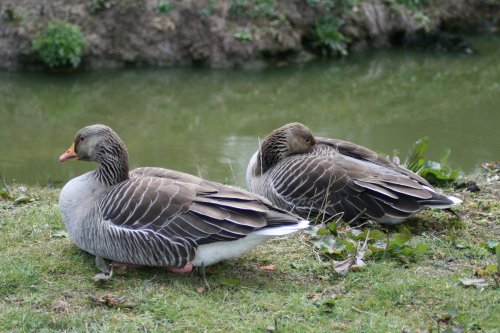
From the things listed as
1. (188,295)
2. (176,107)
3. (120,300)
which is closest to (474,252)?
(188,295)

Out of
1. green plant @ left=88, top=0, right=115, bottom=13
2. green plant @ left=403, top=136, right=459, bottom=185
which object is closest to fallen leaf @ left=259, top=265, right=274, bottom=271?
green plant @ left=403, top=136, right=459, bottom=185

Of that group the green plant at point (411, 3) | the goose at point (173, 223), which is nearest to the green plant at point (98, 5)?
the green plant at point (411, 3)

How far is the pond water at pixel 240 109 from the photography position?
10.5m

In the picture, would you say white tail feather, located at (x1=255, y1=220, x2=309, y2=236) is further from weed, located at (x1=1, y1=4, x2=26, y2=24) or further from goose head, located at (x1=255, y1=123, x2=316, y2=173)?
weed, located at (x1=1, y1=4, x2=26, y2=24)

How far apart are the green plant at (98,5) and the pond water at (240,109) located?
1.47 m

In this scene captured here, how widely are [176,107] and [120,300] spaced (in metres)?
9.04

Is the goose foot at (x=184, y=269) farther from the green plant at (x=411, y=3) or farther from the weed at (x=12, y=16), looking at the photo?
the green plant at (x=411, y=3)

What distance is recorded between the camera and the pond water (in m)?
10.5

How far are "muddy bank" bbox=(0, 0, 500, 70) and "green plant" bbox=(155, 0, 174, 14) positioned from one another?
0.07ft

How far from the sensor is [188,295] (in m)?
4.86

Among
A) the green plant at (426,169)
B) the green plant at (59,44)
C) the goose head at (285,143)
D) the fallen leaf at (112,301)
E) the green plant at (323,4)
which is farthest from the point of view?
the green plant at (323,4)

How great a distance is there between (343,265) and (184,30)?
11.3 m

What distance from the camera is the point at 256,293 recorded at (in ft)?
16.1

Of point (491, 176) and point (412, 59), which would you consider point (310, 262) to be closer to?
point (491, 176)
